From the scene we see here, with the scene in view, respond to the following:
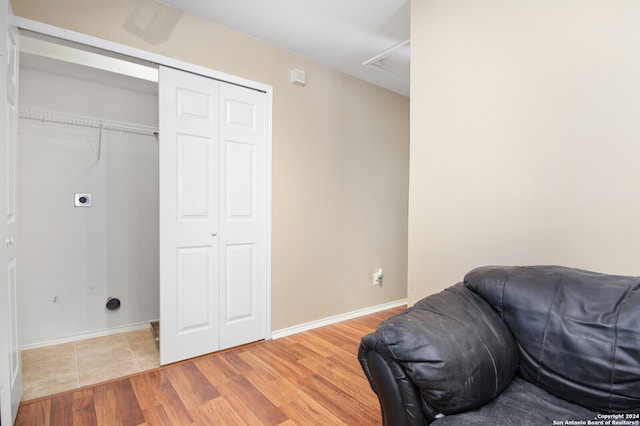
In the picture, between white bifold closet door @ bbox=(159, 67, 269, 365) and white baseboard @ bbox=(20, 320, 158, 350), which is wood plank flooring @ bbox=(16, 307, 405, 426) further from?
white baseboard @ bbox=(20, 320, 158, 350)

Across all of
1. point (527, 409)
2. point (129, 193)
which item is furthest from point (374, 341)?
point (129, 193)

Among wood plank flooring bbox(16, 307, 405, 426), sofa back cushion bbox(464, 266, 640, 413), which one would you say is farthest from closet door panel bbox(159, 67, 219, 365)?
sofa back cushion bbox(464, 266, 640, 413)

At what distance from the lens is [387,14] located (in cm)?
243

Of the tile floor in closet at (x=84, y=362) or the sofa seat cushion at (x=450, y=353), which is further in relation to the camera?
the tile floor in closet at (x=84, y=362)

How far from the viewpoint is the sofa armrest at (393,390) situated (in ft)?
3.45

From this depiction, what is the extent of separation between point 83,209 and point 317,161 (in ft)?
7.09

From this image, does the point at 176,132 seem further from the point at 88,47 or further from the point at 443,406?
the point at 443,406

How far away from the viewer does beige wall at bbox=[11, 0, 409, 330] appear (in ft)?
7.77

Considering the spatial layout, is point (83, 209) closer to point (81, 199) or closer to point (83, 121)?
point (81, 199)

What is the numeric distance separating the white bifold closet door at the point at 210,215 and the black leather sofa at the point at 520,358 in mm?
1754

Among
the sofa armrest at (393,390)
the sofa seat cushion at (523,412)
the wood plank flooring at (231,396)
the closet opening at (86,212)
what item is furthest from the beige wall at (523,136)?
the closet opening at (86,212)

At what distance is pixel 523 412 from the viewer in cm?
105

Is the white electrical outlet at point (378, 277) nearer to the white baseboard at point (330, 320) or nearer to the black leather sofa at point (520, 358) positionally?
the white baseboard at point (330, 320)

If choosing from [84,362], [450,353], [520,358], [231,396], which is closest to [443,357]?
[450,353]
